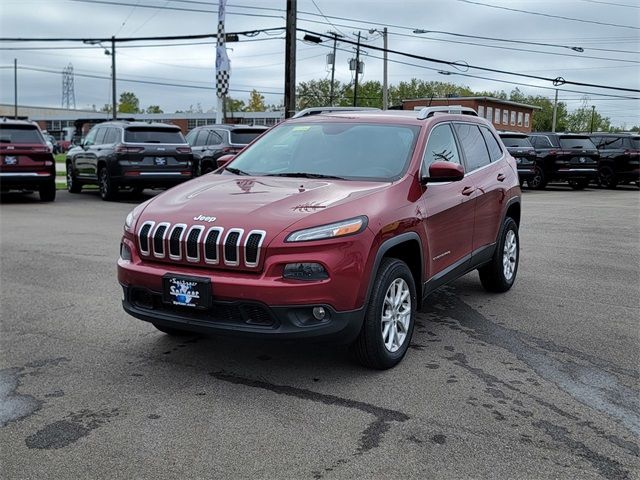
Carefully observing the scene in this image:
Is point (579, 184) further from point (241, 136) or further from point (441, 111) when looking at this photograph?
point (441, 111)

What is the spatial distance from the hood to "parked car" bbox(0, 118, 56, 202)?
11.7 metres

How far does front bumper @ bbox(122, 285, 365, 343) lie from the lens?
4.04 metres

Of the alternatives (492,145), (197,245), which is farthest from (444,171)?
(492,145)

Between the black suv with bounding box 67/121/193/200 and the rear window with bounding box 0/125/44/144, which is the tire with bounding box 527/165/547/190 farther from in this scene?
the rear window with bounding box 0/125/44/144

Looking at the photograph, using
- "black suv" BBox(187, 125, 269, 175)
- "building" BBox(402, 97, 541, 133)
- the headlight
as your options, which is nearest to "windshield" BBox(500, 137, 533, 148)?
"black suv" BBox(187, 125, 269, 175)

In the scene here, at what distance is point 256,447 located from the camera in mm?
3453

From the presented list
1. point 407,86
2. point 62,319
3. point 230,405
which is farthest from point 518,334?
point 407,86

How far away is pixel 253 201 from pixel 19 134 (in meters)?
12.8

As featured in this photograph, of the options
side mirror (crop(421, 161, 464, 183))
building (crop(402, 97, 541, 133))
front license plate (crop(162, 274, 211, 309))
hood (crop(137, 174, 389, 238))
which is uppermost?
building (crop(402, 97, 541, 133))

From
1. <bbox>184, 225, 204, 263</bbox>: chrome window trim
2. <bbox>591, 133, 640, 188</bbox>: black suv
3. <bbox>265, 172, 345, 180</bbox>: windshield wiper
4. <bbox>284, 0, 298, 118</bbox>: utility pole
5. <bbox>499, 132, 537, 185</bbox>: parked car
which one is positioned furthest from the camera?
<bbox>591, 133, 640, 188</bbox>: black suv

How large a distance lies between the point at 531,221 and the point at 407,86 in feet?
250

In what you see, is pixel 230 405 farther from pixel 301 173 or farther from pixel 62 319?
pixel 62 319

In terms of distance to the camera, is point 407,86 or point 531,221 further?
point 407,86

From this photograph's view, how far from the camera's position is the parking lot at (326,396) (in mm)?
3320
